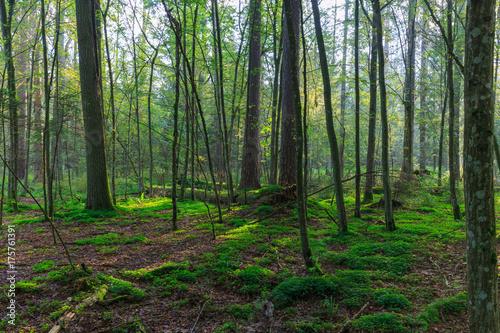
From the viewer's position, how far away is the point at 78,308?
319 cm

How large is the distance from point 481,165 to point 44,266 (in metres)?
5.95

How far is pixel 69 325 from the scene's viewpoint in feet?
9.55

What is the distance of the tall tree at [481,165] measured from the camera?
214 centimetres

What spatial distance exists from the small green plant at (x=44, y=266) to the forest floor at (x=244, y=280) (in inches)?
1.1

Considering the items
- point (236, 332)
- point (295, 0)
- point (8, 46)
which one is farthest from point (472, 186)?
point (8, 46)

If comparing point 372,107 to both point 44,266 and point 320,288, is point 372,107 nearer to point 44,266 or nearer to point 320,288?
point 320,288

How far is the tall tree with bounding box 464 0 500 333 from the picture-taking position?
2.14m

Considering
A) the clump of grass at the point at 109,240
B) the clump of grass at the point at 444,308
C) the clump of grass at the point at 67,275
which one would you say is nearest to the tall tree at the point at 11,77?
the clump of grass at the point at 109,240

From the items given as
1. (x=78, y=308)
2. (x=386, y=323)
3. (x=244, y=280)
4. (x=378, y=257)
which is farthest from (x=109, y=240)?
(x=386, y=323)

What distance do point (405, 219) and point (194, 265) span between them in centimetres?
633

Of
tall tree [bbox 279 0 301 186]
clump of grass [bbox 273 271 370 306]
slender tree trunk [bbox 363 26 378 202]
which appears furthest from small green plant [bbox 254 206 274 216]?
clump of grass [bbox 273 271 370 306]

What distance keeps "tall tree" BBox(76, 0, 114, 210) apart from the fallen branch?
20.2 ft

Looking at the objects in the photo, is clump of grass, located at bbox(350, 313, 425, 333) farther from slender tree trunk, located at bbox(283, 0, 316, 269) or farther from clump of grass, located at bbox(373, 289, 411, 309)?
slender tree trunk, located at bbox(283, 0, 316, 269)

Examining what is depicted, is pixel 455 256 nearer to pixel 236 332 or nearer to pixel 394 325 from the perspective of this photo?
pixel 394 325
